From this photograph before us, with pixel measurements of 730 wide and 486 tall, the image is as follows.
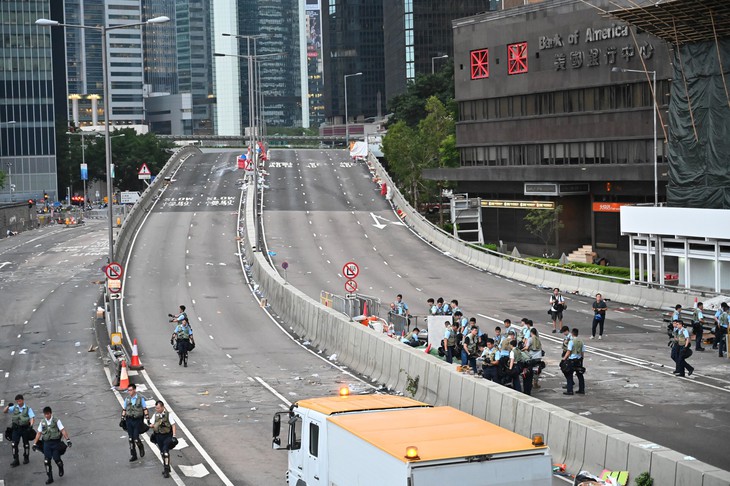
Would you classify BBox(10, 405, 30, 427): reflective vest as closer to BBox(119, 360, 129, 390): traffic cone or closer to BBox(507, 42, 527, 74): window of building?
BBox(119, 360, 129, 390): traffic cone

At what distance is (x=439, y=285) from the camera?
5225cm

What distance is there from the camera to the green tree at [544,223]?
227ft

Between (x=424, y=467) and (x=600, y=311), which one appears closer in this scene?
(x=424, y=467)

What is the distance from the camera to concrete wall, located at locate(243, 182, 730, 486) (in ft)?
49.8

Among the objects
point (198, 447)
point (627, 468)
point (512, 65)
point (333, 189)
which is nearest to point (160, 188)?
point (333, 189)

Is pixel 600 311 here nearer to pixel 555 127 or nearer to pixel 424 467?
pixel 424 467

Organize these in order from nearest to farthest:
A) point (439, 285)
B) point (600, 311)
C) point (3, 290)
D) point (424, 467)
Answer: point (424, 467), point (600, 311), point (439, 285), point (3, 290)

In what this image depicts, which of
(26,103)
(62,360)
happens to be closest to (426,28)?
(26,103)

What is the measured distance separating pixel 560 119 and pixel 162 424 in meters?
52.9

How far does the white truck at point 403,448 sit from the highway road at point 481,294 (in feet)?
23.7

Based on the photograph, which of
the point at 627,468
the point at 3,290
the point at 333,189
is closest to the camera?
the point at 627,468

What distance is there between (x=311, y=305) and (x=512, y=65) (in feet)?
130

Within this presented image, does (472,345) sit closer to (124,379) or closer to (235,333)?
(124,379)

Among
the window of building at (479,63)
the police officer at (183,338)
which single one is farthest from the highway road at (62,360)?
the window of building at (479,63)
